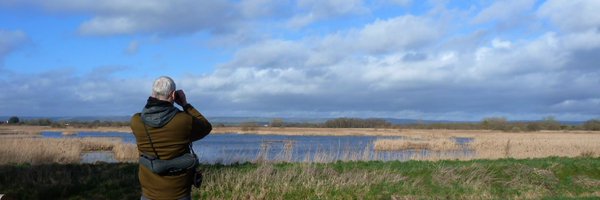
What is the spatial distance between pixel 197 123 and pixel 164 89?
0.40 m

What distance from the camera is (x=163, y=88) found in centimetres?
499

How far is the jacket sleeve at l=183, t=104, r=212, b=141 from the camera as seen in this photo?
5131mm

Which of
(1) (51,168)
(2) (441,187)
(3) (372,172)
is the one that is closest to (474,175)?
(2) (441,187)

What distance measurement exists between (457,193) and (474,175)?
239 cm

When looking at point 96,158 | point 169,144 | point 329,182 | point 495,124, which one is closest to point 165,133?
point 169,144

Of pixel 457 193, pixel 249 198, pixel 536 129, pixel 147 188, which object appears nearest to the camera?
pixel 147 188

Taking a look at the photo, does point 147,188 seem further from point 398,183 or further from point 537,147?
point 537,147

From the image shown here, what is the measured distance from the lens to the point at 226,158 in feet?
67.1

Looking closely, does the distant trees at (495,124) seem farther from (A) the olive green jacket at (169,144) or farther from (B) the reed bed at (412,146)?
(A) the olive green jacket at (169,144)

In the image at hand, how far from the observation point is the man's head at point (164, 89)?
4998 millimetres

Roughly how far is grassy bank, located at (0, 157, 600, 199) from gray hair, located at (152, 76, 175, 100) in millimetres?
7263

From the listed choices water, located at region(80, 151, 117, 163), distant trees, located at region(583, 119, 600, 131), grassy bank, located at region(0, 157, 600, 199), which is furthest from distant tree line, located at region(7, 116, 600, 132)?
grassy bank, located at region(0, 157, 600, 199)

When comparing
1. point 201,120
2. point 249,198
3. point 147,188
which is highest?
point 201,120

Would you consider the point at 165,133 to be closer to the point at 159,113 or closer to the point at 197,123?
the point at 159,113
